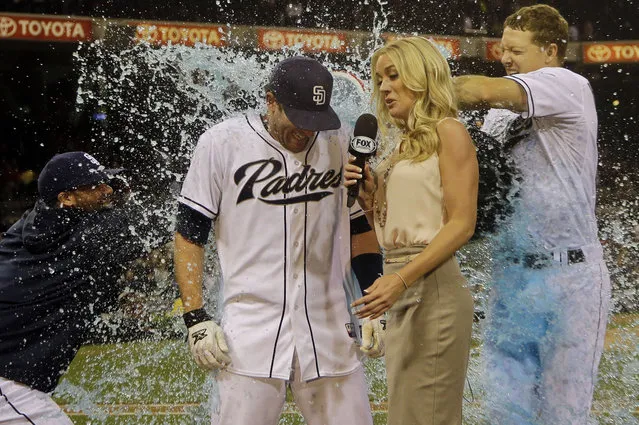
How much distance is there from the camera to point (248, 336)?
2.84 meters

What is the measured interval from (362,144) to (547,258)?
114 centimetres

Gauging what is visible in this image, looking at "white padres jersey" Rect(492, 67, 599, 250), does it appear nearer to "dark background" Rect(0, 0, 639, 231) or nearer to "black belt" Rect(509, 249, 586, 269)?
"black belt" Rect(509, 249, 586, 269)

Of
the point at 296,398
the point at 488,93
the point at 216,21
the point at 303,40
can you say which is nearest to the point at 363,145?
the point at 488,93

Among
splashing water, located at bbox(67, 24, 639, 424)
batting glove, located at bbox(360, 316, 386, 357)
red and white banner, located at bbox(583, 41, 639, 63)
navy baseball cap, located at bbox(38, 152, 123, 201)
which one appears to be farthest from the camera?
red and white banner, located at bbox(583, 41, 639, 63)

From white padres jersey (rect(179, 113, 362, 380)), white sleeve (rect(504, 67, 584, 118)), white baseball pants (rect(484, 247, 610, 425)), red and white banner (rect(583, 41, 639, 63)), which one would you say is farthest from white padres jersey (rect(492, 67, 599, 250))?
red and white banner (rect(583, 41, 639, 63))

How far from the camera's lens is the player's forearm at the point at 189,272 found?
9.37ft

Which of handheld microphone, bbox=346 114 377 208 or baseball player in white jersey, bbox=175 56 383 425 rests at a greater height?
handheld microphone, bbox=346 114 377 208

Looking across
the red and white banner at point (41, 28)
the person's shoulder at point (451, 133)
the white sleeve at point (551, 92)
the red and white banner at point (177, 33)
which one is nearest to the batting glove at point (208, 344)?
the person's shoulder at point (451, 133)

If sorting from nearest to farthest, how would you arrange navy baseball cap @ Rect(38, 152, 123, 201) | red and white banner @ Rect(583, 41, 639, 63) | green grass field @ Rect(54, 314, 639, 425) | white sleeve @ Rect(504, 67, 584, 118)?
white sleeve @ Rect(504, 67, 584, 118)
navy baseball cap @ Rect(38, 152, 123, 201)
green grass field @ Rect(54, 314, 639, 425)
red and white banner @ Rect(583, 41, 639, 63)

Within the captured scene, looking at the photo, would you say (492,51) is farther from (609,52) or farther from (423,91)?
(423,91)

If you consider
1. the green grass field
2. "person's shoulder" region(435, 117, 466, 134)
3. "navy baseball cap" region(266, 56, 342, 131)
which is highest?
"navy baseball cap" region(266, 56, 342, 131)

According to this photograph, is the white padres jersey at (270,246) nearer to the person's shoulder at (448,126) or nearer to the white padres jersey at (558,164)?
the person's shoulder at (448,126)

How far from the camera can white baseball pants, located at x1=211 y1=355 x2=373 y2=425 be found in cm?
279

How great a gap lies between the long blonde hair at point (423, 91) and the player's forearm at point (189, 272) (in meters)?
0.83
